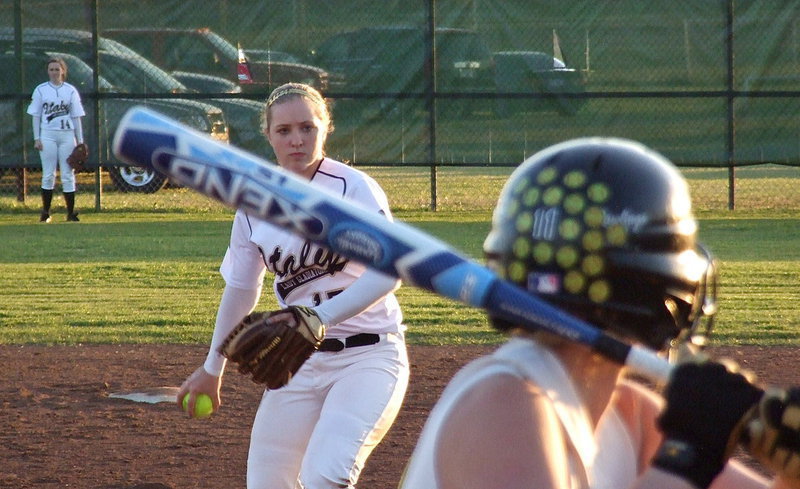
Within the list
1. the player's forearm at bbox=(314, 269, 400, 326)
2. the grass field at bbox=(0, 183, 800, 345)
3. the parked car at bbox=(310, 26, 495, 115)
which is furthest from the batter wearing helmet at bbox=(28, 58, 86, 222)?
the player's forearm at bbox=(314, 269, 400, 326)

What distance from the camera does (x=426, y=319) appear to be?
9.27m

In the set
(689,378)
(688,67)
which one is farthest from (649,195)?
Answer: (688,67)

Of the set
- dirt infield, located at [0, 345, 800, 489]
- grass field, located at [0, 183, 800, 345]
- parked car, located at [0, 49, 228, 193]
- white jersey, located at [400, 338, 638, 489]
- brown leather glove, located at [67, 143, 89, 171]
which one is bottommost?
grass field, located at [0, 183, 800, 345]

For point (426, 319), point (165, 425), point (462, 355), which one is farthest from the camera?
point (426, 319)

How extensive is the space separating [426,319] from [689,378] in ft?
24.6

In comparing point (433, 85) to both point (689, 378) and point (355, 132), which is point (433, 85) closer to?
point (355, 132)

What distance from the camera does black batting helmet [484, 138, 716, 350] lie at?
1960 mm

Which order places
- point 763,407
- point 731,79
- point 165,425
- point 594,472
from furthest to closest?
point 731,79 < point 165,425 < point 594,472 < point 763,407

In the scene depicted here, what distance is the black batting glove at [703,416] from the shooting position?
176 centimetres

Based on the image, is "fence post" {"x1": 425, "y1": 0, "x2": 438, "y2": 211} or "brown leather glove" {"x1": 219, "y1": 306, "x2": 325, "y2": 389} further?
"fence post" {"x1": 425, "y1": 0, "x2": 438, "y2": 211}

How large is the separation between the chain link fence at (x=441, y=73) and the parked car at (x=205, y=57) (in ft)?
0.06

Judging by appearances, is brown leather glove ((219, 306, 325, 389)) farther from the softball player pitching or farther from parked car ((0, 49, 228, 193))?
parked car ((0, 49, 228, 193))

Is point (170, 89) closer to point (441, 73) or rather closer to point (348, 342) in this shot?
point (441, 73)

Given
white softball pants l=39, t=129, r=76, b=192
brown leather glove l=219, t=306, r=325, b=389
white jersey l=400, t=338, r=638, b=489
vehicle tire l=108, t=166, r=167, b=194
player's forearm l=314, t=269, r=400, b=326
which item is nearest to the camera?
white jersey l=400, t=338, r=638, b=489
